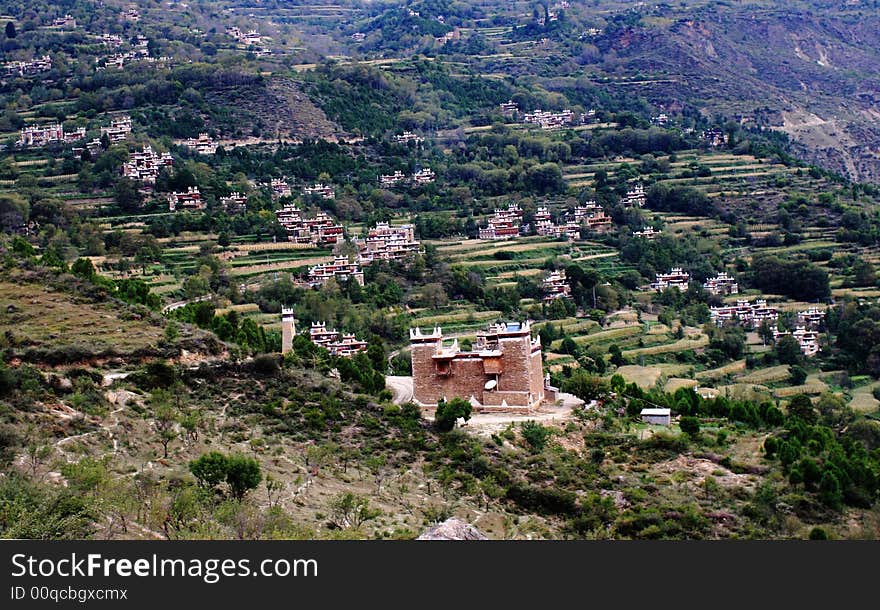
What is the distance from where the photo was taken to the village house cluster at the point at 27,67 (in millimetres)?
72375

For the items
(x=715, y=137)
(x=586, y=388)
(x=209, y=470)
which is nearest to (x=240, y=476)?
(x=209, y=470)

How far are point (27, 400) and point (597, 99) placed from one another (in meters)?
66.3

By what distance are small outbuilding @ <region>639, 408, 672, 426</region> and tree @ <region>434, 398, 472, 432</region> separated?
4.40 meters

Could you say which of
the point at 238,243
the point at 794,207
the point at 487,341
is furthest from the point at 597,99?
the point at 487,341

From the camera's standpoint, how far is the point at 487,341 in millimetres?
31031

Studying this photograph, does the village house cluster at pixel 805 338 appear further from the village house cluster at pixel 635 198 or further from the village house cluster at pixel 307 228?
the village house cluster at pixel 307 228

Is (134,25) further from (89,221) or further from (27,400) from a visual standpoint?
(27,400)

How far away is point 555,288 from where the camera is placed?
46.9 metres

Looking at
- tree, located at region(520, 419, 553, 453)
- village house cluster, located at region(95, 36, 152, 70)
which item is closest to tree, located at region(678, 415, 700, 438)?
tree, located at region(520, 419, 553, 453)

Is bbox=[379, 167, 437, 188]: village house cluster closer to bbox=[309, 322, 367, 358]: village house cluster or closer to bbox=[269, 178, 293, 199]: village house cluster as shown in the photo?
bbox=[269, 178, 293, 199]: village house cluster

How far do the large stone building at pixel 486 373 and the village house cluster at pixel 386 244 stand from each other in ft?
60.5

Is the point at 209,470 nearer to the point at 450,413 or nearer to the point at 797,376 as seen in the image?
the point at 450,413

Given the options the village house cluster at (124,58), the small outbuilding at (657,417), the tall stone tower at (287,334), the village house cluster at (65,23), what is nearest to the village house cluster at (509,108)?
the village house cluster at (124,58)

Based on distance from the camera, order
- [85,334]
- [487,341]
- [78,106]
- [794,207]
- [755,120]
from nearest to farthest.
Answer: [85,334]
[487,341]
[794,207]
[78,106]
[755,120]
